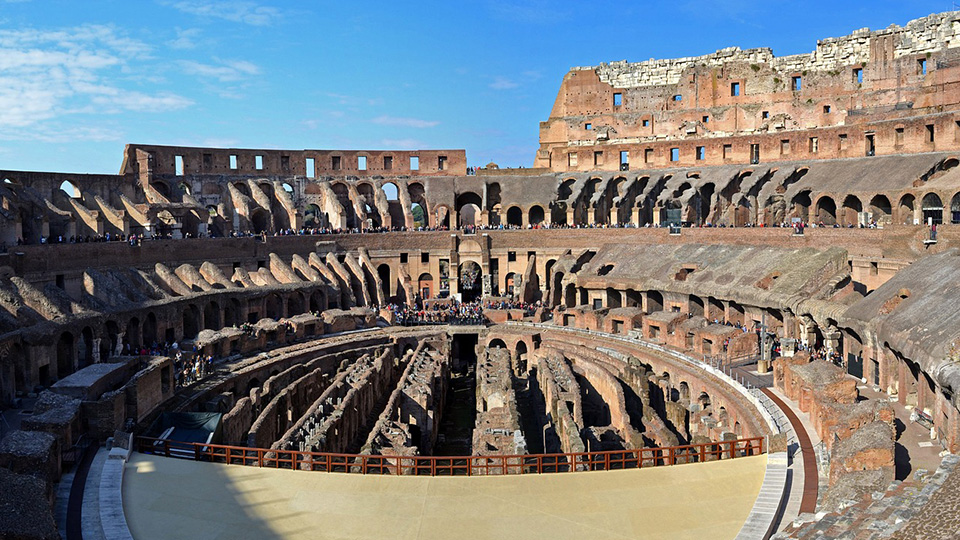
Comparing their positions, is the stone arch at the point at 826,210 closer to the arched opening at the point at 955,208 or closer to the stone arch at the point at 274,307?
the arched opening at the point at 955,208

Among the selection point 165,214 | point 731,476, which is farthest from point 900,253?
point 165,214

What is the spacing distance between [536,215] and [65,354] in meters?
31.7

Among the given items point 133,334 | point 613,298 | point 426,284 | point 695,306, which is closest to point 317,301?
point 426,284

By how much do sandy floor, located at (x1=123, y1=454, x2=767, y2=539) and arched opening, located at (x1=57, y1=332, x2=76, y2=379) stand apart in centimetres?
1242

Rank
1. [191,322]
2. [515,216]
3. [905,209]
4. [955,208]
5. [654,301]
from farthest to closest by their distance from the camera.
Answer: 1. [515,216]
2. [654,301]
3. [905,209]
4. [191,322]
5. [955,208]

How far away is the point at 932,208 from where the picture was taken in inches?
1312

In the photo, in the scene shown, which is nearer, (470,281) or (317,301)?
(317,301)

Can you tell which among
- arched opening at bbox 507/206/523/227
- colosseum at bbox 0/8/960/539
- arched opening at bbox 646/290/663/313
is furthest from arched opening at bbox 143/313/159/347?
arched opening at bbox 507/206/523/227

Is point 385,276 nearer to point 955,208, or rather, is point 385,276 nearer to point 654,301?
point 654,301

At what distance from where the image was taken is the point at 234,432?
2212 centimetres

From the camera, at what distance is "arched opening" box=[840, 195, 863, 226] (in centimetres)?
3766

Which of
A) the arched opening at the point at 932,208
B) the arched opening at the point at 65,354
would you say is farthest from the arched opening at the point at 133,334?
the arched opening at the point at 932,208

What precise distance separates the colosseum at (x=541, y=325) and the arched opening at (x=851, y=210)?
182mm

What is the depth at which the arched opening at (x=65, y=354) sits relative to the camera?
26.2 meters
